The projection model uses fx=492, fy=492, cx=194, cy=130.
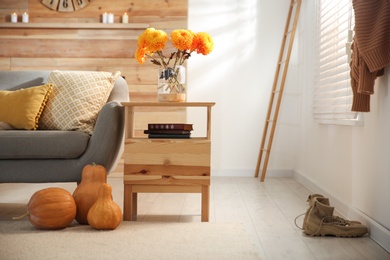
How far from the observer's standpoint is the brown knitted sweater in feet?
6.82

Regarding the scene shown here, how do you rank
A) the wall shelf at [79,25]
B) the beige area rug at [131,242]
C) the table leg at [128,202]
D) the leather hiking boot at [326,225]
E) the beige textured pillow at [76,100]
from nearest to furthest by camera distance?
the beige area rug at [131,242] → the leather hiking boot at [326,225] → the table leg at [128,202] → the beige textured pillow at [76,100] → the wall shelf at [79,25]

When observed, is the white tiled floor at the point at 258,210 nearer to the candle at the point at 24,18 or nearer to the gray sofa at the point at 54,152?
the gray sofa at the point at 54,152

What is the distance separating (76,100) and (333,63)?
1.74 metres

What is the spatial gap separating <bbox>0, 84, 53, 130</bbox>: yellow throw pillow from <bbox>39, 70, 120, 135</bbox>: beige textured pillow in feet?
0.19

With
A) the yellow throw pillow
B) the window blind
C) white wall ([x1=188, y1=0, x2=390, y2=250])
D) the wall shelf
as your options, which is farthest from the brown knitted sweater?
the wall shelf

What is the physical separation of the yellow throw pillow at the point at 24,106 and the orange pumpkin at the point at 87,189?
66cm

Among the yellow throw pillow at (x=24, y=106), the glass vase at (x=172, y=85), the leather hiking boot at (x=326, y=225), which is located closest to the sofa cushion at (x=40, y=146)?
the yellow throw pillow at (x=24, y=106)

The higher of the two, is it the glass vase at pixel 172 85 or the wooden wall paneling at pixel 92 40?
the wooden wall paneling at pixel 92 40

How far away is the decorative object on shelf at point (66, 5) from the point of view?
482 cm

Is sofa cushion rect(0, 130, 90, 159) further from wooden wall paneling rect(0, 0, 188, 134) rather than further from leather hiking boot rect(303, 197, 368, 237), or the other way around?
wooden wall paneling rect(0, 0, 188, 134)

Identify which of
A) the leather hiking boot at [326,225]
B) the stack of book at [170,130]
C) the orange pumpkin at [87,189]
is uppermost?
the stack of book at [170,130]

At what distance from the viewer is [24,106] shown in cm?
308

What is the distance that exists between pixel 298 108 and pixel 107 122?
8.45 feet

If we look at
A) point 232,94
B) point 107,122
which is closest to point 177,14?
point 232,94
